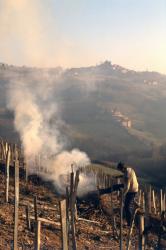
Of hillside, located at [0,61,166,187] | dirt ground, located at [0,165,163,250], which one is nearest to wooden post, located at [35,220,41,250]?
dirt ground, located at [0,165,163,250]

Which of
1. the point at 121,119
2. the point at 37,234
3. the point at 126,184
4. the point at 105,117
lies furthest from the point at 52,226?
the point at 105,117

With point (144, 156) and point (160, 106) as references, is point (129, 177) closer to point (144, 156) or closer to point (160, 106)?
point (144, 156)

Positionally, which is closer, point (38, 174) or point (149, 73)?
point (38, 174)

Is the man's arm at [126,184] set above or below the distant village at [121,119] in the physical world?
above

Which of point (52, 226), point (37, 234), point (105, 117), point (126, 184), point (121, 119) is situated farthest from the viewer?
point (105, 117)

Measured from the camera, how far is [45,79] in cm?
10206

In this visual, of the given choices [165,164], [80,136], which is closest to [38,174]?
[165,164]

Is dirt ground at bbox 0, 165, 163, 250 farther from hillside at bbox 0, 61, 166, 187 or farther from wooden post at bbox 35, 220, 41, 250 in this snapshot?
hillside at bbox 0, 61, 166, 187

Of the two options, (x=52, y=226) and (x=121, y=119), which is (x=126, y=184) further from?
(x=121, y=119)

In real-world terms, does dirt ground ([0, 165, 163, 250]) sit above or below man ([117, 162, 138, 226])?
below

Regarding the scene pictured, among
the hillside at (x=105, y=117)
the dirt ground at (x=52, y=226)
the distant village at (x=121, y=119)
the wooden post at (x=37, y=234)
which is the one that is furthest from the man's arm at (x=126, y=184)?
the distant village at (x=121, y=119)

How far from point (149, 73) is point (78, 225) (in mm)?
140422

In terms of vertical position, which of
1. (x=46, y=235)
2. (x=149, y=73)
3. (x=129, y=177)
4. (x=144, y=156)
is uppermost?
(x=149, y=73)

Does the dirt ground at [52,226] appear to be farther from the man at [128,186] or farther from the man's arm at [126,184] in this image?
the man's arm at [126,184]
